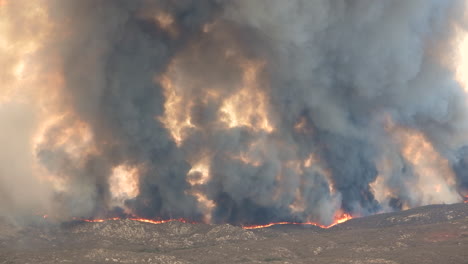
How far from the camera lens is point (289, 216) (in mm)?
181750

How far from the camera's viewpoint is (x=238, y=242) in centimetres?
13762

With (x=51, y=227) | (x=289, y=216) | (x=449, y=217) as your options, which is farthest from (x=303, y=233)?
(x=51, y=227)

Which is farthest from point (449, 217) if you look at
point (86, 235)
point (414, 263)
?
point (86, 235)

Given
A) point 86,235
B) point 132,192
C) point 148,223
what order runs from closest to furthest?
1. point 86,235
2. point 148,223
3. point 132,192

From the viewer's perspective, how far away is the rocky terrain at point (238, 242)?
4397 inches

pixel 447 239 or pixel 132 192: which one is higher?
pixel 132 192

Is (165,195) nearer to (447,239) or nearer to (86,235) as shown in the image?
(86,235)

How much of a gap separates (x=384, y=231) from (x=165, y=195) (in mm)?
69325

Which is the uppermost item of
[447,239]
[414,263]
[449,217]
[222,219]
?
[222,219]

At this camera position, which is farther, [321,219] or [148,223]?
[321,219]

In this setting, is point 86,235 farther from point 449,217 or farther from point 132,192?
point 449,217

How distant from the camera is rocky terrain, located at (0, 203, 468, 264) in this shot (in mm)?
111688

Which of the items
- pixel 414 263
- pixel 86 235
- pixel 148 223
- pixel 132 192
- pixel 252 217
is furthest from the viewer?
pixel 252 217

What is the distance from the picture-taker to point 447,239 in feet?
416
